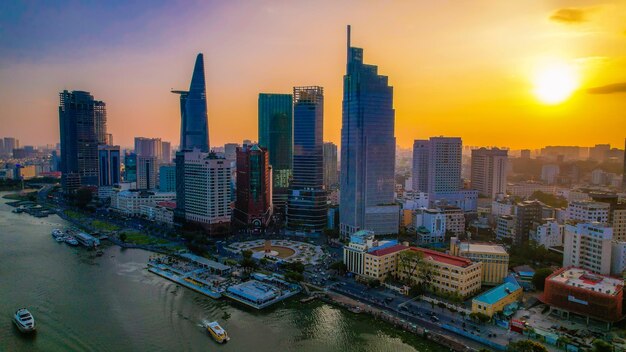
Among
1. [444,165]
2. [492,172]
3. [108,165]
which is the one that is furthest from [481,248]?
[108,165]

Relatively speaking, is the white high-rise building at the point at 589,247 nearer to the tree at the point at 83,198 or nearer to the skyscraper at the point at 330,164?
the skyscraper at the point at 330,164

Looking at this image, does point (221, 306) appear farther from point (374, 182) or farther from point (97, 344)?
point (374, 182)

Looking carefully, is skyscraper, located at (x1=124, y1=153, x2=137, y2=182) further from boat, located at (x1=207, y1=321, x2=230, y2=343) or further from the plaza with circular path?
boat, located at (x1=207, y1=321, x2=230, y2=343)

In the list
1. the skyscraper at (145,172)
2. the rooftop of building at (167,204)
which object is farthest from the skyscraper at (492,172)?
the skyscraper at (145,172)

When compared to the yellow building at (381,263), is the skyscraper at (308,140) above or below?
above

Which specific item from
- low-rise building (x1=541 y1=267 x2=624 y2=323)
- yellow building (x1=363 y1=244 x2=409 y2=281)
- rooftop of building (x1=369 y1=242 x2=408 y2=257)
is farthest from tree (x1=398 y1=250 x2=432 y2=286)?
low-rise building (x1=541 y1=267 x2=624 y2=323)

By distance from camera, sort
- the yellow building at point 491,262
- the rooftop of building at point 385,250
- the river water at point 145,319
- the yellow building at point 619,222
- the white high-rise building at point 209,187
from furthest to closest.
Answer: the white high-rise building at point 209,187 → the yellow building at point 619,222 → the rooftop of building at point 385,250 → the yellow building at point 491,262 → the river water at point 145,319

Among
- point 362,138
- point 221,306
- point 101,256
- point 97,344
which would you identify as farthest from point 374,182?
point 97,344
